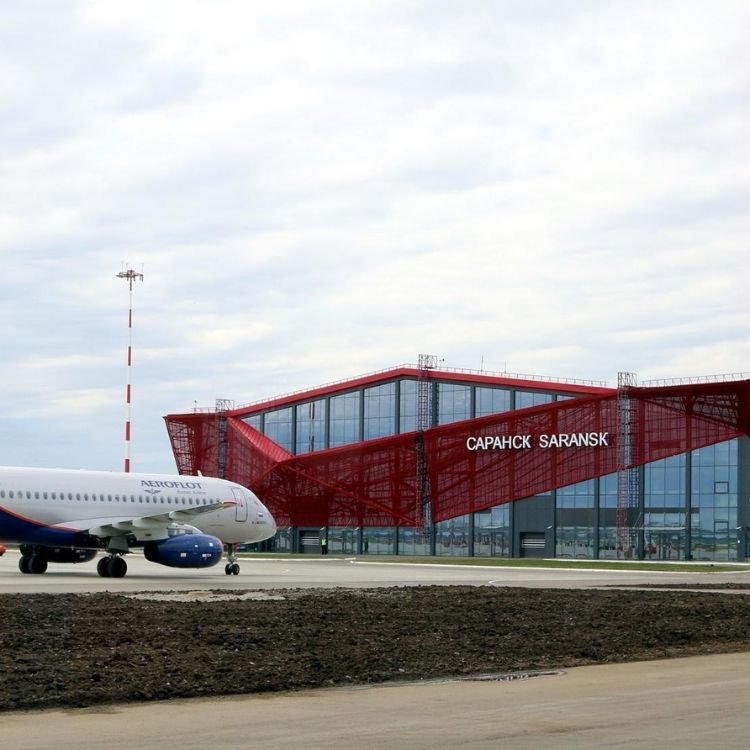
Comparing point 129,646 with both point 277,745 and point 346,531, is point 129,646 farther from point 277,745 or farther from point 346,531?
point 346,531

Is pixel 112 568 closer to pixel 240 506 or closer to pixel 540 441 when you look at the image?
pixel 240 506

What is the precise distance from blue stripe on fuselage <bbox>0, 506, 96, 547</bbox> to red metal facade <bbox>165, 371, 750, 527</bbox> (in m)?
43.8

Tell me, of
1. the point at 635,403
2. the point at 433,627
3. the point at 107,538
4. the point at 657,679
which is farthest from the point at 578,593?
the point at 635,403

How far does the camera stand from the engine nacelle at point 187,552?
1545 inches

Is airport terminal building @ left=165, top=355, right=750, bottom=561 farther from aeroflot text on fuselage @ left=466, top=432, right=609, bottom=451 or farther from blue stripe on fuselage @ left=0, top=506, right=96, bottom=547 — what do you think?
blue stripe on fuselage @ left=0, top=506, right=96, bottom=547

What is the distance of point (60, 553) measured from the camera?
42344mm

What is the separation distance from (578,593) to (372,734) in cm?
1917

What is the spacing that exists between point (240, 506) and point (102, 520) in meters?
6.49

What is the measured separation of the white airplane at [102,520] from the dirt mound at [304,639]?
1386cm

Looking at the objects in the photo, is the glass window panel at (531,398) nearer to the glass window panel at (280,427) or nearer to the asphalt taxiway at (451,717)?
the glass window panel at (280,427)

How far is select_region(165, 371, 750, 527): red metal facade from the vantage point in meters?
75.4

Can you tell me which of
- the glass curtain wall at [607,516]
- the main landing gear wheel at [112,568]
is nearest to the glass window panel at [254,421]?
the glass curtain wall at [607,516]

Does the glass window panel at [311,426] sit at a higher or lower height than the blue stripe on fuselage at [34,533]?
higher

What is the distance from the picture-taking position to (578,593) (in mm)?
29312
